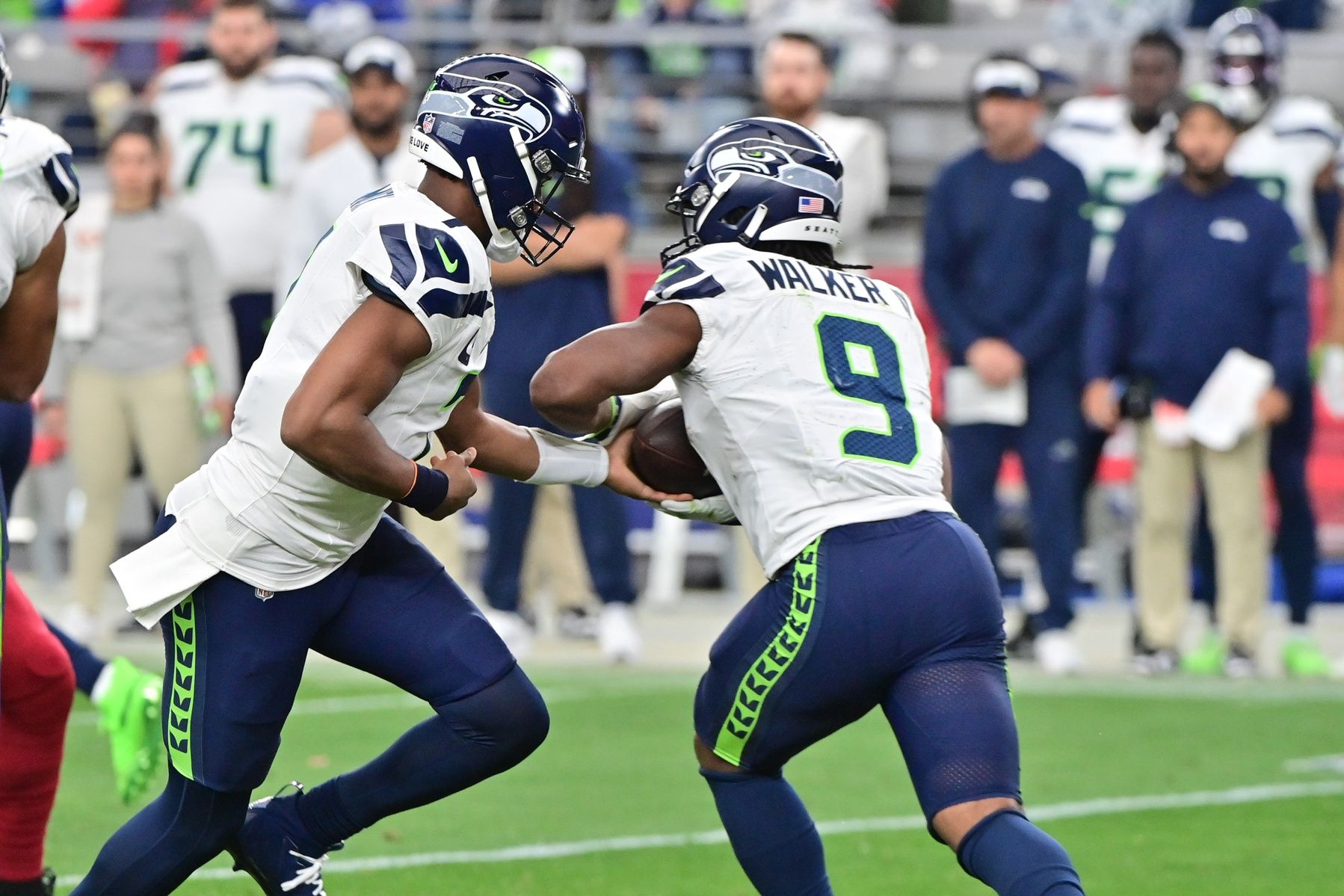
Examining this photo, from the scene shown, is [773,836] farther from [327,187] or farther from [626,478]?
[327,187]

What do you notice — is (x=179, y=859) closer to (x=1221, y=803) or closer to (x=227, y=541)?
(x=227, y=541)

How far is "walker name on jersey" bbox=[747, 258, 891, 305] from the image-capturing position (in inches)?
159

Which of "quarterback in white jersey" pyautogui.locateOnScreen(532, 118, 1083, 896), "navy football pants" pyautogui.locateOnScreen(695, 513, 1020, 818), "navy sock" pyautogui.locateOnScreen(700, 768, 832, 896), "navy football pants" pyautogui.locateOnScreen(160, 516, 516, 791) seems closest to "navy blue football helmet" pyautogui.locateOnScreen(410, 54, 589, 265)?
"quarterback in white jersey" pyautogui.locateOnScreen(532, 118, 1083, 896)

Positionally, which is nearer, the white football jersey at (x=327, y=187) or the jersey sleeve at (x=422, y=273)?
the jersey sleeve at (x=422, y=273)

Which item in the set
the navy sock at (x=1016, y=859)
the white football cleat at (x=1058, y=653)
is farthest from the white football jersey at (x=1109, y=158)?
the navy sock at (x=1016, y=859)

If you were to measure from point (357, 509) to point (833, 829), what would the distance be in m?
2.26

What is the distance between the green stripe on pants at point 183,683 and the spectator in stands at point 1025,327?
5.06m

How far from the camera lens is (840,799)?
6246 millimetres

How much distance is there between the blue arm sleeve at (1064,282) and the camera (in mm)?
8586

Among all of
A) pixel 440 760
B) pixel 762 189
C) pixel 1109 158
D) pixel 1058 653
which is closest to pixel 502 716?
pixel 440 760

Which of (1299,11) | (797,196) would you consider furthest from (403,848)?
(1299,11)

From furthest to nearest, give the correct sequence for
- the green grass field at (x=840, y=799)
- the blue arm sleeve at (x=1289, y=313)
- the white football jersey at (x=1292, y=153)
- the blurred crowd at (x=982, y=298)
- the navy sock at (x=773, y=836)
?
the white football jersey at (x=1292, y=153), the blurred crowd at (x=982, y=298), the blue arm sleeve at (x=1289, y=313), the green grass field at (x=840, y=799), the navy sock at (x=773, y=836)

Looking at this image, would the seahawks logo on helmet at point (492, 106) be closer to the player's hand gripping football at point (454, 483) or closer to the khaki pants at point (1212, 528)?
the player's hand gripping football at point (454, 483)

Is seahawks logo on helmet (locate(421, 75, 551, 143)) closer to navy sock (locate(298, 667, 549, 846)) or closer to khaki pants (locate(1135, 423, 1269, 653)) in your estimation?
navy sock (locate(298, 667, 549, 846))
